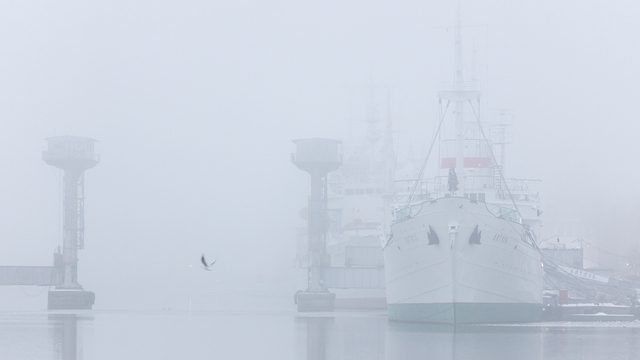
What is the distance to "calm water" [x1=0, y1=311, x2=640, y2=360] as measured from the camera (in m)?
30.9

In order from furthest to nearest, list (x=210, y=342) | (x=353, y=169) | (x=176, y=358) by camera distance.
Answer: (x=353, y=169) < (x=210, y=342) < (x=176, y=358)

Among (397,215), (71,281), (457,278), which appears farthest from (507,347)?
(71,281)

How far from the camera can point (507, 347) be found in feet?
111

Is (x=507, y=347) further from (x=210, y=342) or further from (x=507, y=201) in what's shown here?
(x=507, y=201)

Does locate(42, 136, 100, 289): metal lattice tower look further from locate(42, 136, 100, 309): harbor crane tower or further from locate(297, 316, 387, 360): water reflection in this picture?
locate(297, 316, 387, 360): water reflection

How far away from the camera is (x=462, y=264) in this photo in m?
44.8

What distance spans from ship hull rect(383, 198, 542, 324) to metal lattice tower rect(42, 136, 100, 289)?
40.4 m

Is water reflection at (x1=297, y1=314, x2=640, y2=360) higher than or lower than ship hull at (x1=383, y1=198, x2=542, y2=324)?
lower

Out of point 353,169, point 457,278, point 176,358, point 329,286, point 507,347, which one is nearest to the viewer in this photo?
point 176,358

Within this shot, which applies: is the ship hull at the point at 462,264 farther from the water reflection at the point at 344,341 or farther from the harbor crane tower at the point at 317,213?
the harbor crane tower at the point at 317,213

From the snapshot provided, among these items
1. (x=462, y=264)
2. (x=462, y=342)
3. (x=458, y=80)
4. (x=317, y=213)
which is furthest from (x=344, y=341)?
(x=317, y=213)

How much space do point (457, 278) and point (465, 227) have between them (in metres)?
2.62

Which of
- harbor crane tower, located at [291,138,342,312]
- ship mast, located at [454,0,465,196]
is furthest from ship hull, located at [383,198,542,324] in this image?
harbor crane tower, located at [291,138,342,312]

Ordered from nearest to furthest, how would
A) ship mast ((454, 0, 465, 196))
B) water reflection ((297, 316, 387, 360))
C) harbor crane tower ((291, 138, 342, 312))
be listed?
water reflection ((297, 316, 387, 360)) < ship mast ((454, 0, 465, 196)) < harbor crane tower ((291, 138, 342, 312))
